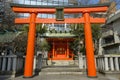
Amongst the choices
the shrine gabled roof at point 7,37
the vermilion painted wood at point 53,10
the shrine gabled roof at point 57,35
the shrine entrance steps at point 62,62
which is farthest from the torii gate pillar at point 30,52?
the shrine entrance steps at point 62,62

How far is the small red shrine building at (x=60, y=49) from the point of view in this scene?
24.4m

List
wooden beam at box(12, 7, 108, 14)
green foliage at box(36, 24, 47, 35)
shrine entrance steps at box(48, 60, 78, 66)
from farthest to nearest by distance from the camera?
shrine entrance steps at box(48, 60, 78, 66), green foliage at box(36, 24, 47, 35), wooden beam at box(12, 7, 108, 14)

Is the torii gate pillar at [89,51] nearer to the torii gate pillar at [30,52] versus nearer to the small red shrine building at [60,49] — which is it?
the torii gate pillar at [30,52]

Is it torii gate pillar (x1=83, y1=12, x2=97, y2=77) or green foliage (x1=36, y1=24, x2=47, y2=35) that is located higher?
green foliage (x1=36, y1=24, x2=47, y2=35)

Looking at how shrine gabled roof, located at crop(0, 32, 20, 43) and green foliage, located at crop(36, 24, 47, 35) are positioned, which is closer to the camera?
shrine gabled roof, located at crop(0, 32, 20, 43)

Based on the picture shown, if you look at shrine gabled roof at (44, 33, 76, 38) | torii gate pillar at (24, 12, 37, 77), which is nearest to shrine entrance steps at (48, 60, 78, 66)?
shrine gabled roof at (44, 33, 76, 38)

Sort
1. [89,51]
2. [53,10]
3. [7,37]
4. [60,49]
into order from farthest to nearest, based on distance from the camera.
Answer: [60,49], [7,37], [53,10], [89,51]

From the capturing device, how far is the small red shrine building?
24.4 meters

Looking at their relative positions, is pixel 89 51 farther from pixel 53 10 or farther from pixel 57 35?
pixel 57 35

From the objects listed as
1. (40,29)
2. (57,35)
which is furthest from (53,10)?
(57,35)

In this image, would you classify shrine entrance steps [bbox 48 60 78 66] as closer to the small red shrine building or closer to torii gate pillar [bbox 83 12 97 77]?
the small red shrine building

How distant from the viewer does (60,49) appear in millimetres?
25984

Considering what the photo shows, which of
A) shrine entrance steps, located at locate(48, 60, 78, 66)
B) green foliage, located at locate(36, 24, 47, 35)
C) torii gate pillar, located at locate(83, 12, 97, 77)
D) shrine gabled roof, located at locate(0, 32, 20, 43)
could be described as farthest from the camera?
shrine entrance steps, located at locate(48, 60, 78, 66)

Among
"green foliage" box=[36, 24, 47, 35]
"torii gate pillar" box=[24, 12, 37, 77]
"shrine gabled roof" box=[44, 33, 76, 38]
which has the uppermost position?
"green foliage" box=[36, 24, 47, 35]
